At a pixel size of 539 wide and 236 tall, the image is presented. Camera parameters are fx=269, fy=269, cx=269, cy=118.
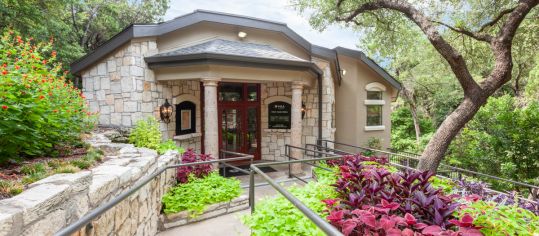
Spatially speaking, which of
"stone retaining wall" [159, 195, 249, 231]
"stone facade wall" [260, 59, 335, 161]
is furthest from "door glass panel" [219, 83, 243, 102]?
"stone retaining wall" [159, 195, 249, 231]

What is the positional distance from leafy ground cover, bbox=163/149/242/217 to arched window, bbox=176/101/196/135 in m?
2.05

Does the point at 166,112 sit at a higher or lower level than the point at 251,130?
higher

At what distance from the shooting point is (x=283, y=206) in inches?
97.4

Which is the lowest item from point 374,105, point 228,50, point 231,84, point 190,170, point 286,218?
point 190,170

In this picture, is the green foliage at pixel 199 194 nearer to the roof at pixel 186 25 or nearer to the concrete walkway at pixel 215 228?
the concrete walkway at pixel 215 228

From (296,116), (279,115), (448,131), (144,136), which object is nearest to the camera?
(144,136)

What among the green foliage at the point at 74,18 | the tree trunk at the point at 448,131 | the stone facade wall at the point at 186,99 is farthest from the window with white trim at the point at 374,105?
the green foliage at the point at 74,18

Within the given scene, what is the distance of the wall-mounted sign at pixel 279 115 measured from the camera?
29.8 feet

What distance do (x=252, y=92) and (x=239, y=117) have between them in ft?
3.18

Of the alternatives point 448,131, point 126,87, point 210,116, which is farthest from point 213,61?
point 448,131

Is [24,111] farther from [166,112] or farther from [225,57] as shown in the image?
[166,112]

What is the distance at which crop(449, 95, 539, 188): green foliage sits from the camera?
769 cm

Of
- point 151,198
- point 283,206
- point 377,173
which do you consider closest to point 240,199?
point 151,198

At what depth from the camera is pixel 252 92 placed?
9.15 m
